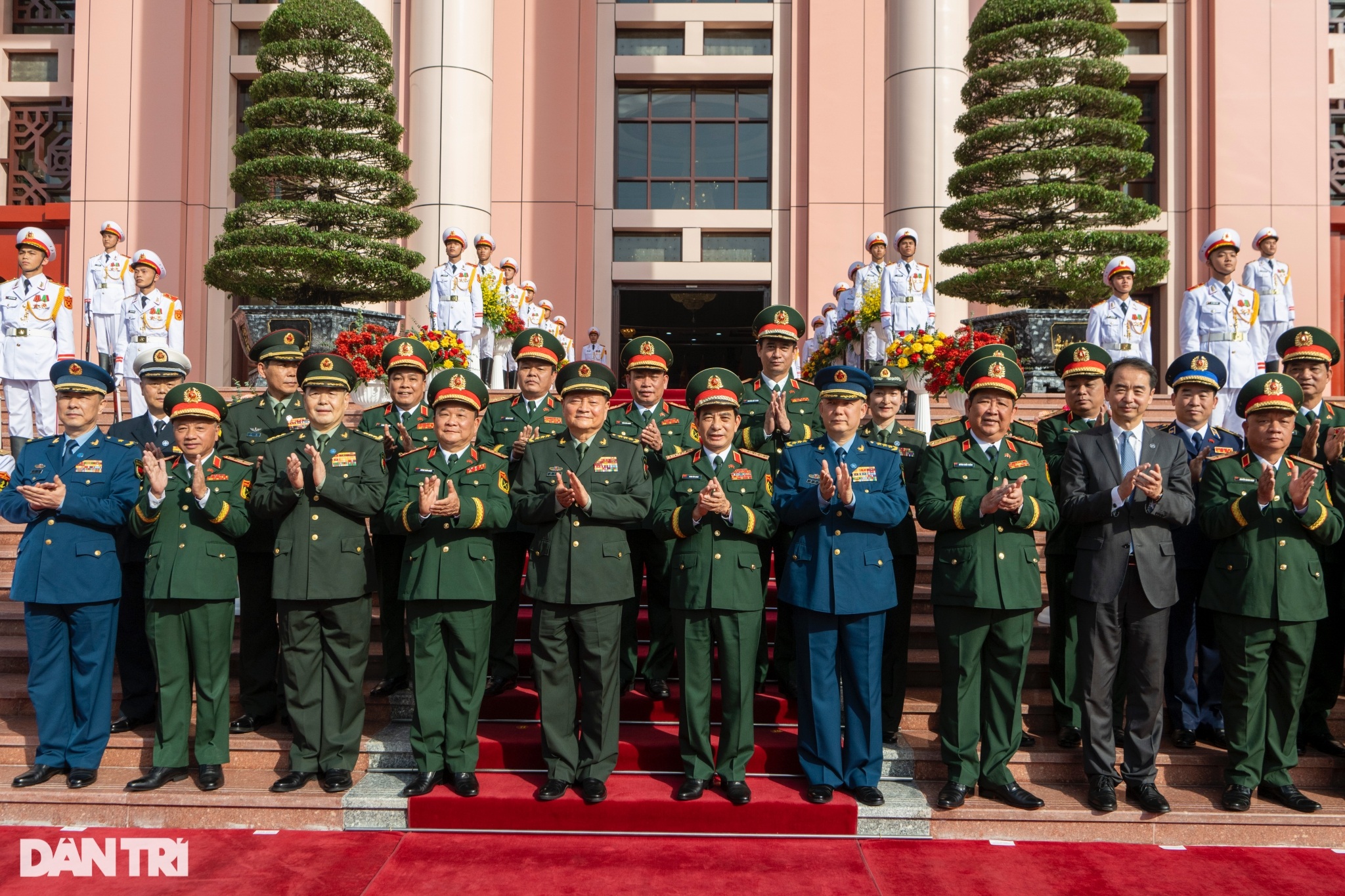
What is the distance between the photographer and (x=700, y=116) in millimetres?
16703

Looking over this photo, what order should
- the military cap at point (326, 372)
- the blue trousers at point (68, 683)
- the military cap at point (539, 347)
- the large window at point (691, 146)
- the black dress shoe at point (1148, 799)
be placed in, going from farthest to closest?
the large window at point (691, 146)
the military cap at point (539, 347)
the military cap at point (326, 372)
the blue trousers at point (68, 683)
the black dress shoe at point (1148, 799)

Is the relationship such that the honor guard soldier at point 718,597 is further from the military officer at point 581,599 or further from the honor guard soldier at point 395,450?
the honor guard soldier at point 395,450

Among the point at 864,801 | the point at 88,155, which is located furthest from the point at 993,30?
the point at 88,155

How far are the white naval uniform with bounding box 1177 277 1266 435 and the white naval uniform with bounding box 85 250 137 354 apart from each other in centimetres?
990

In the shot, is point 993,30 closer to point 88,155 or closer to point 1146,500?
point 1146,500

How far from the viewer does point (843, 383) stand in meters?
4.76

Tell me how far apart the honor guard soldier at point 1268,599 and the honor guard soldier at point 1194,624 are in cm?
27

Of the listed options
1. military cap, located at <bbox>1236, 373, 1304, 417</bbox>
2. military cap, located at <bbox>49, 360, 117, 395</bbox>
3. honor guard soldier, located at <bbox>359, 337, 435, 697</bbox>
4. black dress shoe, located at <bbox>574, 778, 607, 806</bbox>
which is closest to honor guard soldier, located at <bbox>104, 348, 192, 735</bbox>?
military cap, located at <bbox>49, 360, 117, 395</bbox>

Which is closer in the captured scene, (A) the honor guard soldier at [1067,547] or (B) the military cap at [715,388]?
(B) the military cap at [715,388]

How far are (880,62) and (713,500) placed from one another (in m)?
13.5

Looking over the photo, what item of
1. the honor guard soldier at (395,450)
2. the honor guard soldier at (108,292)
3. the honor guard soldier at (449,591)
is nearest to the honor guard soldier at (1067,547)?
the honor guard soldier at (449,591)

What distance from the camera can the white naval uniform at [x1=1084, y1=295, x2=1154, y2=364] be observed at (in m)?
8.20

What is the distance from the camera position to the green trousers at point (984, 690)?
4.52 metres

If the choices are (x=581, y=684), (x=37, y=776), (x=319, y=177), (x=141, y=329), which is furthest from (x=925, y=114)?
(x=37, y=776)
